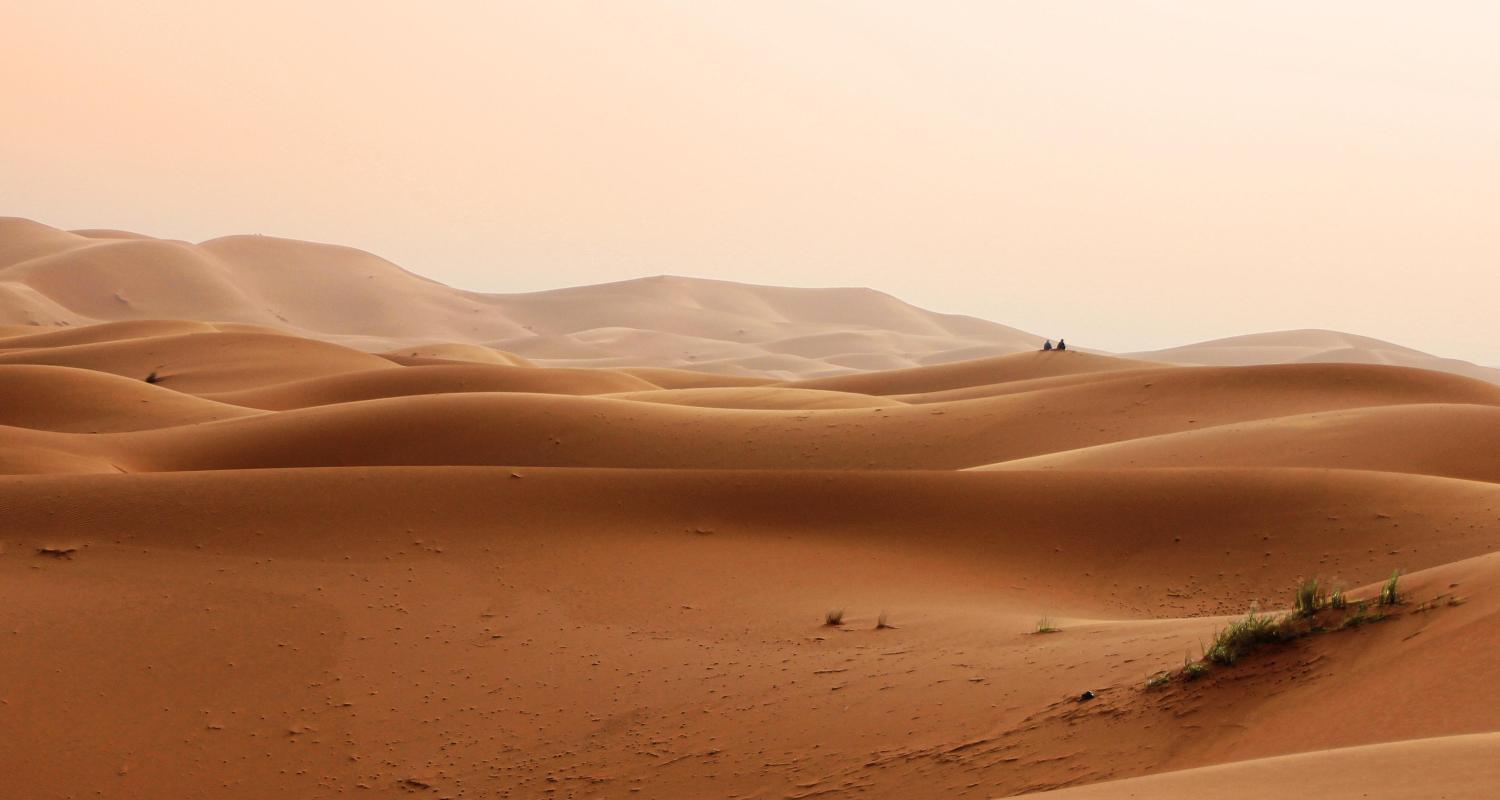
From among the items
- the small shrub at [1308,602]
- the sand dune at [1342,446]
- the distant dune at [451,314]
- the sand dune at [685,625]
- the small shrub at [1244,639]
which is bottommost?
the sand dune at [685,625]

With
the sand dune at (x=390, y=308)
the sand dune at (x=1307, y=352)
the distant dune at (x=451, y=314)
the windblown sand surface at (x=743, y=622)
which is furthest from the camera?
the sand dune at (x=1307, y=352)

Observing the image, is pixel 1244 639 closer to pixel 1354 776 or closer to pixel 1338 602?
pixel 1338 602

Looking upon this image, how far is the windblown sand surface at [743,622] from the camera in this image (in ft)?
21.9

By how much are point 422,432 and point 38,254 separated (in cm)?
12702

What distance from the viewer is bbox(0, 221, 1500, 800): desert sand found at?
6.79 meters

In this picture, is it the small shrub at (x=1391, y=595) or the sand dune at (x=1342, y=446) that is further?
the sand dune at (x=1342, y=446)

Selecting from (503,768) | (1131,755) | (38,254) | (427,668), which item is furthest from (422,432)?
(38,254)

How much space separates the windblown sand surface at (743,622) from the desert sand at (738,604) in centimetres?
4

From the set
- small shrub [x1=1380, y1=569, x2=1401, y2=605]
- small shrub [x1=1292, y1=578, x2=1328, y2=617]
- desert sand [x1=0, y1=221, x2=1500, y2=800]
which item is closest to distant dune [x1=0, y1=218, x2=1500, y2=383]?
desert sand [x1=0, y1=221, x2=1500, y2=800]

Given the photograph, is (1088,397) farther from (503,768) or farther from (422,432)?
(503,768)

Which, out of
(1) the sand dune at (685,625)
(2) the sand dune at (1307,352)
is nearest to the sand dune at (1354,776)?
(1) the sand dune at (685,625)

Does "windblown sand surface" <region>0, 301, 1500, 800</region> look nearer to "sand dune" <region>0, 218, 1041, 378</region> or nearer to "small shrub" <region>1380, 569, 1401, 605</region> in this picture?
"small shrub" <region>1380, 569, 1401, 605</region>

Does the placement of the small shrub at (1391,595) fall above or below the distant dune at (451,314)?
below

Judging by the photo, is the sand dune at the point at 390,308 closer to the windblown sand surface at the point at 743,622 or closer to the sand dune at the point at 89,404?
the sand dune at the point at 89,404
